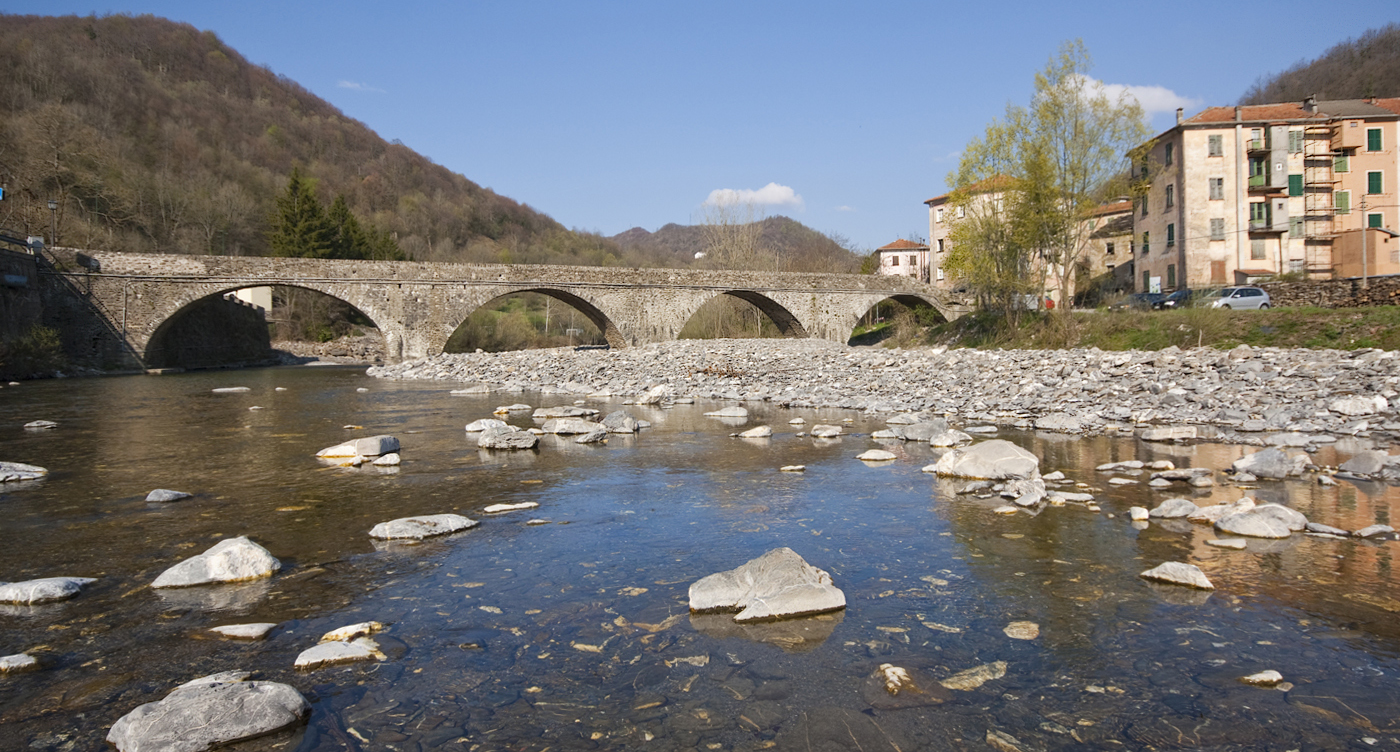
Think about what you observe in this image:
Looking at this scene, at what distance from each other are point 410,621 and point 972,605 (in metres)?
2.48

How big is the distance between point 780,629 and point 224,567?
2751 mm

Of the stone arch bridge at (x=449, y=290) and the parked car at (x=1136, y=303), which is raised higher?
the stone arch bridge at (x=449, y=290)

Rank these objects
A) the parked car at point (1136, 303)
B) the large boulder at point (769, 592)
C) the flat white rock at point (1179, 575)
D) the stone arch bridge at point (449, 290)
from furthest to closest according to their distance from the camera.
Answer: the stone arch bridge at point (449, 290) < the parked car at point (1136, 303) < the flat white rock at point (1179, 575) < the large boulder at point (769, 592)

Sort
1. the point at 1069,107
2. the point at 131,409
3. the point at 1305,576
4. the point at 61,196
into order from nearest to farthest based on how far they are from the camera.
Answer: the point at 1305,576 → the point at 131,409 → the point at 1069,107 → the point at 61,196

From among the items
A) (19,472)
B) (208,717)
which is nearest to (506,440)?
(19,472)

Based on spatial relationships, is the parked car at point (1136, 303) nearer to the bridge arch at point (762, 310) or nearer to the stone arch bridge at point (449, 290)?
the stone arch bridge at point (449, 290)

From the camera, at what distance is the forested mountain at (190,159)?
116 ft

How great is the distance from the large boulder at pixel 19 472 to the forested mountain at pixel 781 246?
129 feet

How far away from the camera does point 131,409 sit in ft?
42.7

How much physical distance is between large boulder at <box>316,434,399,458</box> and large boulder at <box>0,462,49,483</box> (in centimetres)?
216

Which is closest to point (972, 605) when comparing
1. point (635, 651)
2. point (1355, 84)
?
point (635, 651)

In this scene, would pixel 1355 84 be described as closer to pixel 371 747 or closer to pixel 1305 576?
pixel 1305 576

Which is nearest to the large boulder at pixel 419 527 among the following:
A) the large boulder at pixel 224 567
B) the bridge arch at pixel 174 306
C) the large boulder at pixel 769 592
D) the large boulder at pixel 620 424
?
the large boulder at pixel 224 567

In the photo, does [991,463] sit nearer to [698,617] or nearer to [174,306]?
[698,617]
